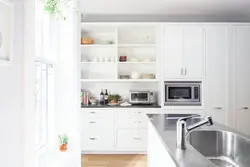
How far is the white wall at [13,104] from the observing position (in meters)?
1.33

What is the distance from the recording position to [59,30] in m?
3.08

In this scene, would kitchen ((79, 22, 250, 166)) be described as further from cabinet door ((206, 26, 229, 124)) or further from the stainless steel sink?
the stainless steel sink

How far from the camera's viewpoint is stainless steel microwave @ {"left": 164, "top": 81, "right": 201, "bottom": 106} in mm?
4594

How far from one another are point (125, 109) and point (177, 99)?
0.97 meters

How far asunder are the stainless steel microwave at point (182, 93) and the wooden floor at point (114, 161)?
1117 millimetres

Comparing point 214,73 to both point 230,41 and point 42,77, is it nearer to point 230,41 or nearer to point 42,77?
point 230,41

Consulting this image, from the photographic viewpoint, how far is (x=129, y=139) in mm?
4602

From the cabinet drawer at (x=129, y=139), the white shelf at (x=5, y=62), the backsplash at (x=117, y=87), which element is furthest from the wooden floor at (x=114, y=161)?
the white shelf at (x=5, y=62)

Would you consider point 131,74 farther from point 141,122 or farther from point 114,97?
point 141,122

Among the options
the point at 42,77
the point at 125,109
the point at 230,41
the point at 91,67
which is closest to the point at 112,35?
the point at 91,67

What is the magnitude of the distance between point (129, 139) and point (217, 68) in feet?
6.78

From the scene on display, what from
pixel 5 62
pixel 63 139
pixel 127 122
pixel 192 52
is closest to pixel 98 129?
pixel 127 122

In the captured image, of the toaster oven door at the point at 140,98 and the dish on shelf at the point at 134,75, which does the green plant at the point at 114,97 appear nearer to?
the toaster oven door at the point at 140,98

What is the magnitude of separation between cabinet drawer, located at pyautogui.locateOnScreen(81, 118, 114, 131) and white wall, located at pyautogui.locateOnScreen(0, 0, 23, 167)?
3.06 metres
